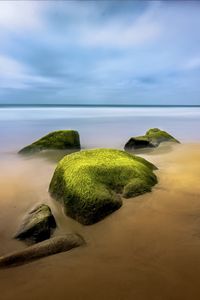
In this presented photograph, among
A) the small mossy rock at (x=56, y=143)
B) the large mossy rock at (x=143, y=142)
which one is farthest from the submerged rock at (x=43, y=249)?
the large mossy rock at (x=143, y=142)

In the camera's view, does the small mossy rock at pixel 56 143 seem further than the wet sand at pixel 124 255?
Yes

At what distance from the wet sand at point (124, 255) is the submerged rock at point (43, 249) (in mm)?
114

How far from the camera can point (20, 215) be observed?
544 cm

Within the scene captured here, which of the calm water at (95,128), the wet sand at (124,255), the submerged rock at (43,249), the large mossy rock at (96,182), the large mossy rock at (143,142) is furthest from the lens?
the calm water at (95,128)

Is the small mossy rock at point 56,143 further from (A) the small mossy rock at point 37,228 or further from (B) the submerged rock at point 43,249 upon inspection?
(B) the submerged rock at point 43,249

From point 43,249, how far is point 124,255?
107 cm

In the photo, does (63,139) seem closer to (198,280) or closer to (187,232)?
(187,232)

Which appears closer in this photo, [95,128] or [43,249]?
[43,249]

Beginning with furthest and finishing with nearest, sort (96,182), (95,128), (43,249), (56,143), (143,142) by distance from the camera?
(95,128) < (143,142) < (56,143) < (96,182) < (43,249)

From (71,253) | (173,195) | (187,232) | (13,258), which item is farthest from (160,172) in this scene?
(13,258)

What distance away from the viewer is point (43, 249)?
4.03m

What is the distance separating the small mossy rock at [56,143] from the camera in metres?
12.9

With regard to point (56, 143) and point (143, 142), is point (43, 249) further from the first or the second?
point (143, 142)

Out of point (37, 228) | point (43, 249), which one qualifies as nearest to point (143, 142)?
point (37, 228)
